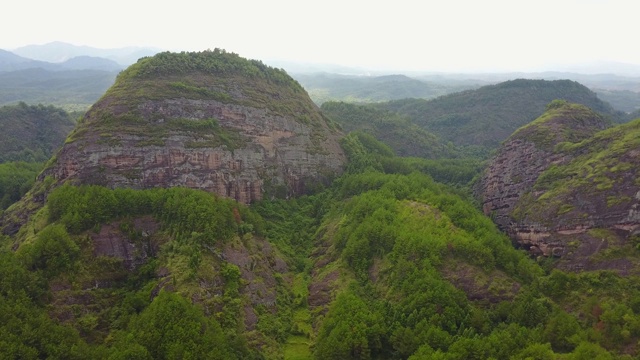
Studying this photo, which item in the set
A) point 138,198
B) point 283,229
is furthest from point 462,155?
point 138,198

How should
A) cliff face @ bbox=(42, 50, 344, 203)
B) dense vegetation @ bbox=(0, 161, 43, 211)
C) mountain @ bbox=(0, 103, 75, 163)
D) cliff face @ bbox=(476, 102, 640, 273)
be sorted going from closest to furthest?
cliff face @ bbox=(476, 102, 640, 273)
cliff face @ bbox=(42, 50, 344, 203)
dense vegetation @ bbox=(0, 161, 43, 211)
mountain @ bbox=(0, 103, 75, 163)

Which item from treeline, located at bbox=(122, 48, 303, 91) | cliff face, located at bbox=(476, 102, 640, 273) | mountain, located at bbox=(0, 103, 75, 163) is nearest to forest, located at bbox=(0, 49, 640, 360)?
cliff face, located at bbox=(476, 102, 640, 273)

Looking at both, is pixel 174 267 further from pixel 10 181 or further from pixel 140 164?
pixel 10 181

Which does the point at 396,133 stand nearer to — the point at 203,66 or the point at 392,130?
the point at 392,130

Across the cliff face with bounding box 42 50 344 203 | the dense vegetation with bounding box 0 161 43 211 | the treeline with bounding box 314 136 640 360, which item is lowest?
the treeline with bounding box 314 136 640 360

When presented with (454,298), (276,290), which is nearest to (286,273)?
(276,290)

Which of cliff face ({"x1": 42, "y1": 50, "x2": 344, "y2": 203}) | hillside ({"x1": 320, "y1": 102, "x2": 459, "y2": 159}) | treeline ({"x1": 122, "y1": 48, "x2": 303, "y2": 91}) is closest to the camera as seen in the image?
cliff face ({"x1": 42, "y1": 50, "x2": 344, "y2": 203})

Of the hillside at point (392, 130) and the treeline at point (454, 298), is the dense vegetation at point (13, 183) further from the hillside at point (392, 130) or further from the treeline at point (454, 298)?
the hillside at point (392, 130)

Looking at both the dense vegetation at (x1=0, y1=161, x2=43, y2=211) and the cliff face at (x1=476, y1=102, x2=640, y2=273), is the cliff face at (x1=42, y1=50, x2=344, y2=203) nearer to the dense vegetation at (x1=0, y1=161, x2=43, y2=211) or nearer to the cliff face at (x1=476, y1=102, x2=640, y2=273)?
the dense vegetation at (x1=0, y1=161, x2=43, y2=211)
